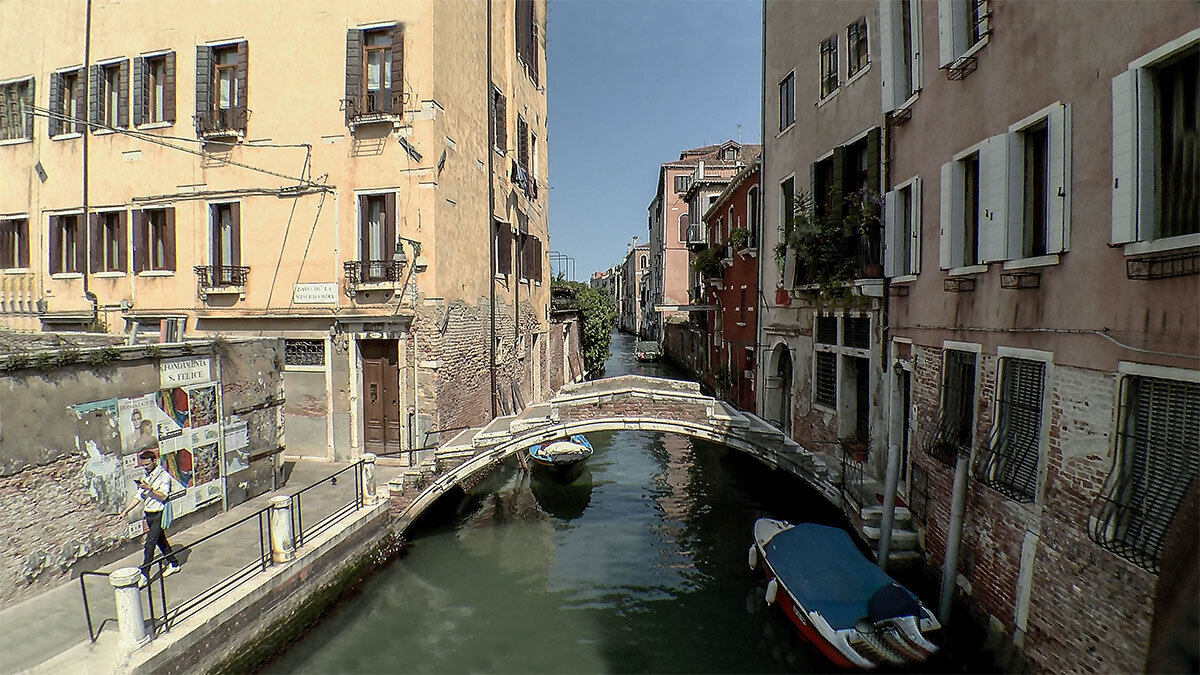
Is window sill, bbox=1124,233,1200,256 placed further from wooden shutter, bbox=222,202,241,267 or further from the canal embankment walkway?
wooden shutter, bbox=222,202,241,267

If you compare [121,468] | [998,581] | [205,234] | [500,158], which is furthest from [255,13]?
[998,581]

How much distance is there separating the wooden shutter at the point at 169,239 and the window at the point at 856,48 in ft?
39.9

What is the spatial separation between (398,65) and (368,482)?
22.8ft

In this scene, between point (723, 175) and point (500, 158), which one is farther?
point (723, 175)

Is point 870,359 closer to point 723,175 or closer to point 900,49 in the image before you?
point 900,49

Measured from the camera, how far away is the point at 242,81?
11.4 meters

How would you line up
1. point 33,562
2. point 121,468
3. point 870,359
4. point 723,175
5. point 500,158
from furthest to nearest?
point 723,175
point 500,158
point 870,359
point 121,468
point 33,562

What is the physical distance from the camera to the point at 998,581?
5707 mm

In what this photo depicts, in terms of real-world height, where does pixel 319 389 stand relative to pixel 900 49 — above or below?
below

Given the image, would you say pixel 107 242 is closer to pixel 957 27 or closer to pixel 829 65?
pixel 829 65

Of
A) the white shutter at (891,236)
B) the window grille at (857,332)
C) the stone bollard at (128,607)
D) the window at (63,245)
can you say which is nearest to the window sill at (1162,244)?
the white shutter at (891,236)

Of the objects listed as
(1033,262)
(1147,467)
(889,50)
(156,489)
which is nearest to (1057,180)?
(1033,262)

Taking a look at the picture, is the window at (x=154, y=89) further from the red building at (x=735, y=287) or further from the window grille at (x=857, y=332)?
the window grille at (x=857, y=332)

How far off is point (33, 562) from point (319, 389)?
18.6 feet
